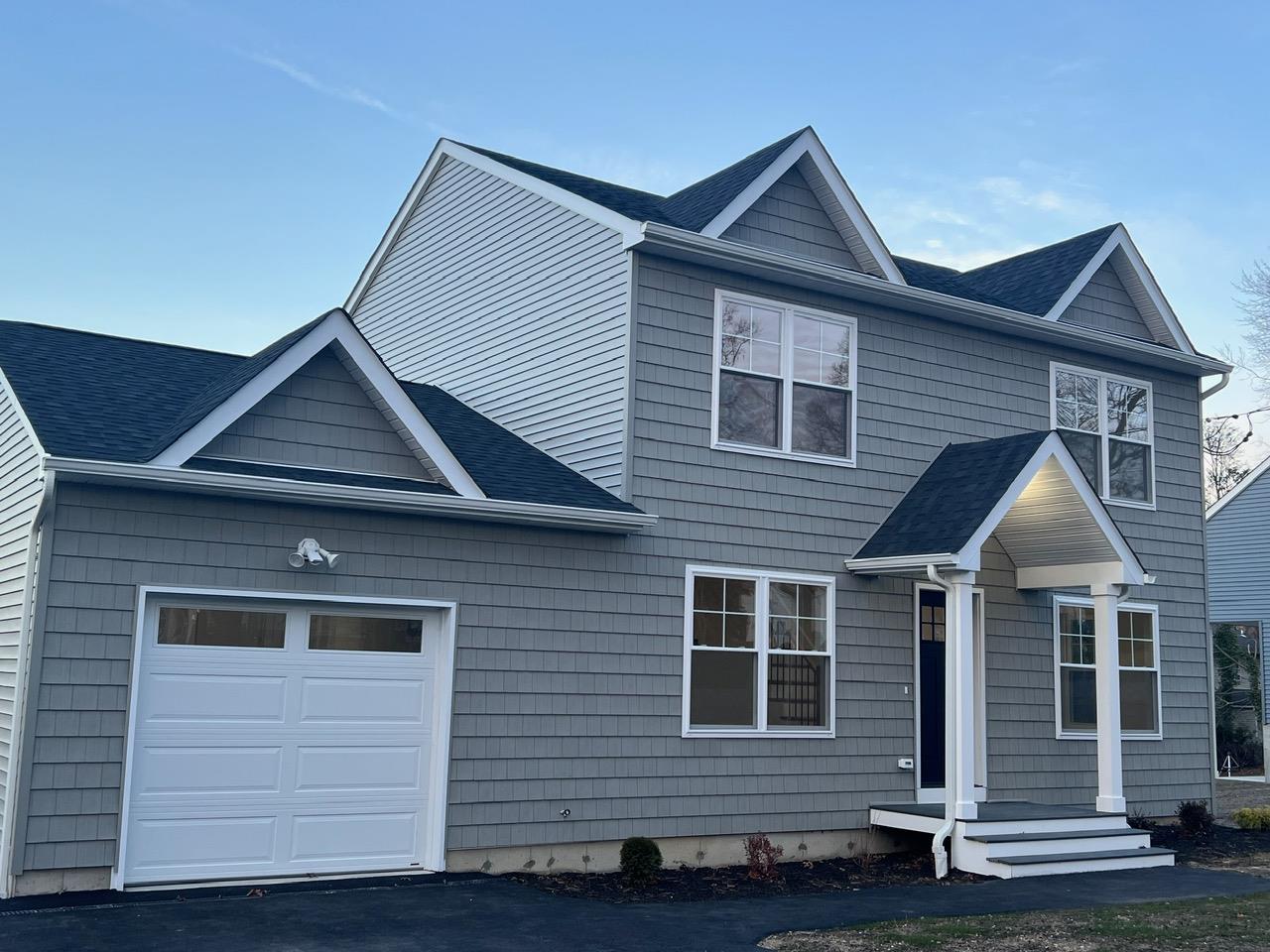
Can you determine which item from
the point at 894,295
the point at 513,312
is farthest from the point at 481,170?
the point at 894,295

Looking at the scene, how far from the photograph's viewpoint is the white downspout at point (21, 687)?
880cm

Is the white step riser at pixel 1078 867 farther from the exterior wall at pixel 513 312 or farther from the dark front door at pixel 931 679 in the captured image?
the exterior wall at pixel 513 312

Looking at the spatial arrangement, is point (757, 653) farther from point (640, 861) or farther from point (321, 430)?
point (321, 430)

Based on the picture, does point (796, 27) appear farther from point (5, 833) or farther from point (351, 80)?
point (5, 833)

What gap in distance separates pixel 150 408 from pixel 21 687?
2.57 m

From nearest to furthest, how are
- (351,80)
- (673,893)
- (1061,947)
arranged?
(1061,947) < (673,893) < (351,80)

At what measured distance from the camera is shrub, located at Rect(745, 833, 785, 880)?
11.3 m

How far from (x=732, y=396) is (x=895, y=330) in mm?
2341

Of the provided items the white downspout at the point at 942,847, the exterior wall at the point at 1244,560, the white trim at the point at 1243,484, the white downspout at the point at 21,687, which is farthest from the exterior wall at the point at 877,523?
the white trim at the point at 1243,484

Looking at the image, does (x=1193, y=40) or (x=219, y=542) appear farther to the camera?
(x=1193, y=40)

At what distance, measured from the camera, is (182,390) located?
1123 centimetres

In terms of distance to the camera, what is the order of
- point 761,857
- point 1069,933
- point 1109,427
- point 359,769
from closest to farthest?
point 1069,933, point 359,769, point 761,857, point 1109,427

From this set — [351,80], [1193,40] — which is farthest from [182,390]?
[1193,40]

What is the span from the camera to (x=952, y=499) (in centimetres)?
1293
